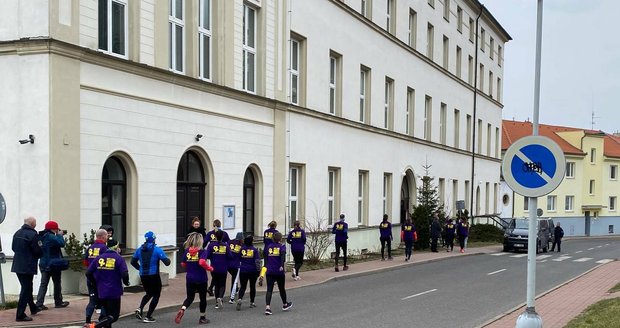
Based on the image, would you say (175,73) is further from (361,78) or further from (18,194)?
(361,78)

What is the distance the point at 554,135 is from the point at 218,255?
6713 centimetres

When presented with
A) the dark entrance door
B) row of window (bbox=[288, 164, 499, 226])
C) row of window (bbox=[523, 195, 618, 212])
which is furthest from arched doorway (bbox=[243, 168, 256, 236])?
row of window (bbox=[523, 195, 618, 212])

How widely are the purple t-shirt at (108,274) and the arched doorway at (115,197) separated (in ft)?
18.3

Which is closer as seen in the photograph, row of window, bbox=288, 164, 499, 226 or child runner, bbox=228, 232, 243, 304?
child runner, bbox=228, 232, 243, 304

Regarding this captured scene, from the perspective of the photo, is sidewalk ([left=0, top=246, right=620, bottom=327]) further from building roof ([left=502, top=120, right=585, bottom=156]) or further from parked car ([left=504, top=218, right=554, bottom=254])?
building roof ([left=502, top=120, right=585, bottom=156])

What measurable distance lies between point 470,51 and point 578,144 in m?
33.5

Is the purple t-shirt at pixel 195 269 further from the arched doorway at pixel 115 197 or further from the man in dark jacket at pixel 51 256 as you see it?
the arched doorway at pixel 115 197

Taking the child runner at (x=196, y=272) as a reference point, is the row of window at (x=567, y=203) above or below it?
below

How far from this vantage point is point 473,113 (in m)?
48.0

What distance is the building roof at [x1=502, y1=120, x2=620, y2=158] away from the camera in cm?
7144

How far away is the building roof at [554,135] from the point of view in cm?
7144

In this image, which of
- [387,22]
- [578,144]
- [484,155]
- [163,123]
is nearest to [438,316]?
[163,123]

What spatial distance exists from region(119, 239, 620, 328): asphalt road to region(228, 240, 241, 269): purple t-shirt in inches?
34.9

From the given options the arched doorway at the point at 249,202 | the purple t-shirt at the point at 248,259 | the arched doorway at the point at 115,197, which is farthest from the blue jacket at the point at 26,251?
the arched doorway at the point at 249,202
